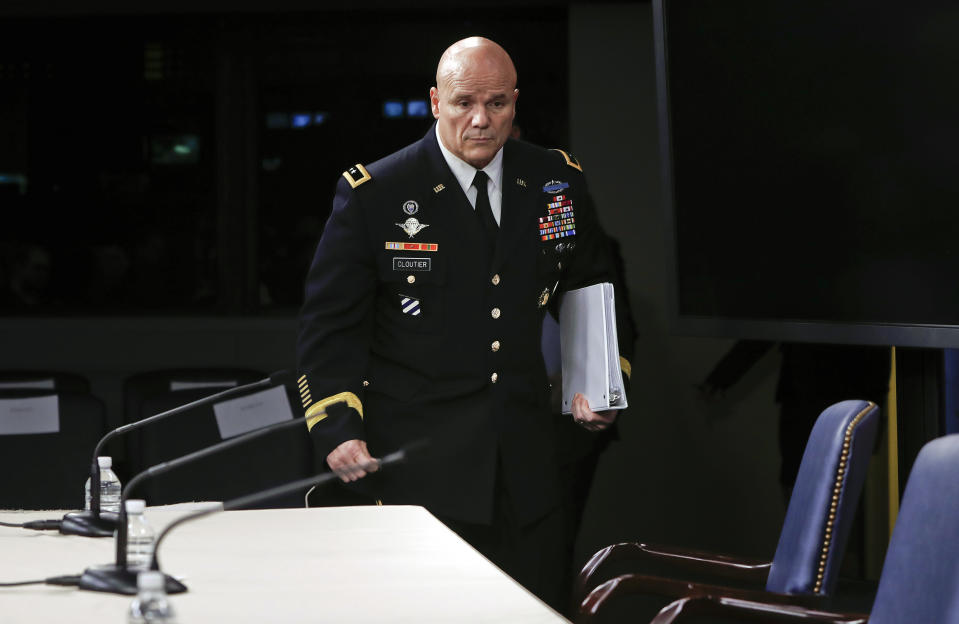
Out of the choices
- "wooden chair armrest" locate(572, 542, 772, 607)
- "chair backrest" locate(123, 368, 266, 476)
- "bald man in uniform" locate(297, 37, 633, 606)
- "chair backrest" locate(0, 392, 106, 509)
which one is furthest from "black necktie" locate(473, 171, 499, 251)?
"chair backrest" locate(123, 368, 266, 476)

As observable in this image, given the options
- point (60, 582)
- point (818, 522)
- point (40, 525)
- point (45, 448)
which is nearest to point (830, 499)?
point (818, 522)

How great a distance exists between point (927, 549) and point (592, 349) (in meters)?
0.90

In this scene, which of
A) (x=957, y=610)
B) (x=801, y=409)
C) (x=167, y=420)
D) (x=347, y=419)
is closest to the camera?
(x=957, y=610)

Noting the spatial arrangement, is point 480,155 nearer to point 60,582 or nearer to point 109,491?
point 109,491

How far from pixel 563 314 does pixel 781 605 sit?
0.82 m

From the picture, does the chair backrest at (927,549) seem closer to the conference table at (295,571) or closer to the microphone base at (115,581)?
the conference table at (295,571)

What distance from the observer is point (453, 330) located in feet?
7.85

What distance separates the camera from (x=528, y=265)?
2.44 metres

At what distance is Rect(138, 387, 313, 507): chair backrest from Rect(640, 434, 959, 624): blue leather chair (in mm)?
1852

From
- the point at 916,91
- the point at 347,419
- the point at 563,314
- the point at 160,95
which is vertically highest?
the point at 160,95

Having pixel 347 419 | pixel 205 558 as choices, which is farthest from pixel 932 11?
pixel 205 558

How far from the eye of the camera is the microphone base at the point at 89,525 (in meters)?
2.08

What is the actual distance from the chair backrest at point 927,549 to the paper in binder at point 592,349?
2.55 feet

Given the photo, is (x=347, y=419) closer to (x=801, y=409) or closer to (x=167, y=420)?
(x=167, y=420)
